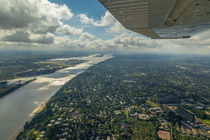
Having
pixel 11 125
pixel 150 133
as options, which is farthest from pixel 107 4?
pixel 11 125

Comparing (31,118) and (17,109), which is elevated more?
(17,109)

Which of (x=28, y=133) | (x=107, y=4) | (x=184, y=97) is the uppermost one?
(x=107, y=4)

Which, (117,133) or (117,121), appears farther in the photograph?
(117,121)

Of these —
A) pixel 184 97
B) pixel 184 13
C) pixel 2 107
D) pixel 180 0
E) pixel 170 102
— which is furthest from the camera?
pixel 184 97

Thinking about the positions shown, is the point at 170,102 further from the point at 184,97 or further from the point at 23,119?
the point at 23,119

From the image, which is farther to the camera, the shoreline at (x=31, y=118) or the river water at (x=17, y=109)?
the river water at (x=17, y=109)

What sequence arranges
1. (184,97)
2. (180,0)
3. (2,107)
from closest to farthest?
(180,0) → (2,107) → (184,97)

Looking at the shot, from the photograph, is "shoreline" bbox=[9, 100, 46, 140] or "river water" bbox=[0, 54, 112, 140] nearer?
"shoreline" bbox=[9, 100, 46, 140]

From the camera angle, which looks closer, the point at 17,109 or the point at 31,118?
the point at 31,118

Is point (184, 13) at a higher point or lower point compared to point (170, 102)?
higher
